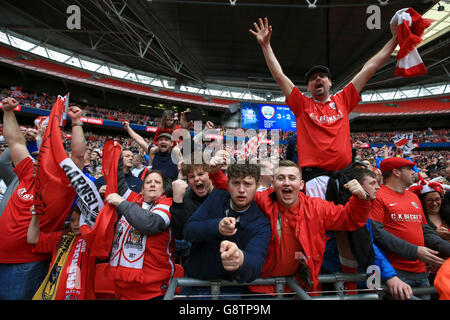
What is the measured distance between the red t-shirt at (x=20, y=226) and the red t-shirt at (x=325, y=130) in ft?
7.59

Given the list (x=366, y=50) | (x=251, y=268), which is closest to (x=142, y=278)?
(x=251, y=268)

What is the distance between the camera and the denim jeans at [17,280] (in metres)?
2.00

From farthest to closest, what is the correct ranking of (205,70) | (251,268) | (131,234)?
(205,70), (131,234), (251,268)

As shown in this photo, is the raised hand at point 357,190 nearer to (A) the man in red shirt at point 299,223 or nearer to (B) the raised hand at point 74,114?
(A) the man in red shirt at point 299,223

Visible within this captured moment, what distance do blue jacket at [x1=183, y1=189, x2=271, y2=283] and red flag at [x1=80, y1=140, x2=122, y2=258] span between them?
2.31 ft

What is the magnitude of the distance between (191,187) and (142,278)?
0.84m

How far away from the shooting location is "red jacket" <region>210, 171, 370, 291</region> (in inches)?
58.1

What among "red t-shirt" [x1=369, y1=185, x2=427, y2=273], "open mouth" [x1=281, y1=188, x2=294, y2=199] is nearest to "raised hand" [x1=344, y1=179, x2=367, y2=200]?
"open mouth" [x1=281, y1=188, x2=294, y2=199]

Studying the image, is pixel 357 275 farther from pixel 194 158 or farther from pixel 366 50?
pixel 366 50

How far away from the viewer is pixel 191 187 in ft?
6.93

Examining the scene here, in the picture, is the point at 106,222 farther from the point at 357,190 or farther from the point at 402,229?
the point at 402,229

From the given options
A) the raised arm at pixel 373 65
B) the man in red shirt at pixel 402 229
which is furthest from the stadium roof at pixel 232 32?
the man in red shirt at pixel 402 229
